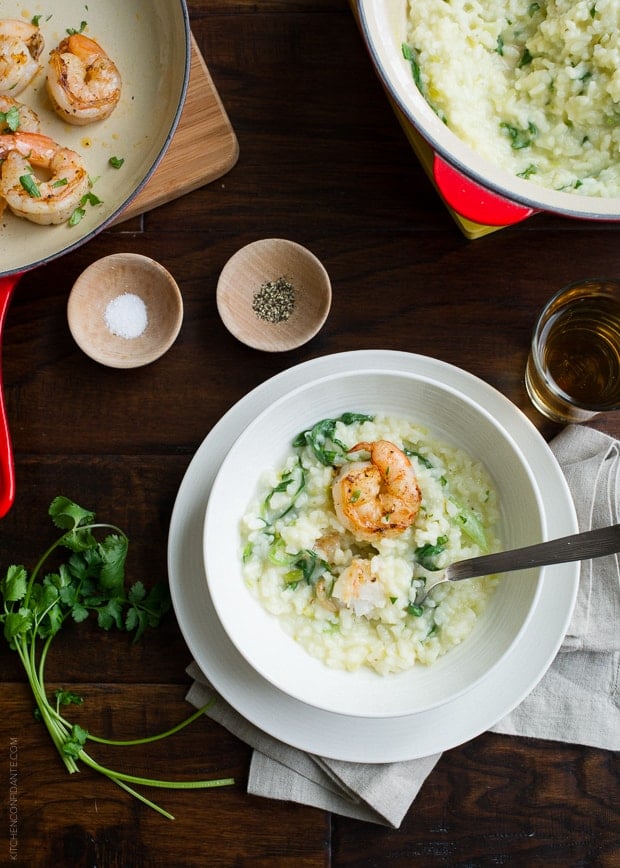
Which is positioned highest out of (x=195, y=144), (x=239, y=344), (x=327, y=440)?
(x=195, y=144)

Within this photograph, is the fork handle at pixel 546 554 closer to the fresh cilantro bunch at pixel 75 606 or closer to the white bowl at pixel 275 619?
the white bowl at pixel 275 619

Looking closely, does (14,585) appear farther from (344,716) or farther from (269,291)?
(269,291)

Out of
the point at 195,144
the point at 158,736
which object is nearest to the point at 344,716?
the point at 158,736

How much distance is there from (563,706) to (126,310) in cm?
168

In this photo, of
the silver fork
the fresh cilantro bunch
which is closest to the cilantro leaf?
the fresh cilantro bunch

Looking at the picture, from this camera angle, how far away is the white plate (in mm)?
2066

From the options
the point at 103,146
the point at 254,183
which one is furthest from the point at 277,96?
the point at 103,146

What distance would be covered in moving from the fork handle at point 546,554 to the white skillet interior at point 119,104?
1371 mm

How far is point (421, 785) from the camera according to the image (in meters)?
2.22

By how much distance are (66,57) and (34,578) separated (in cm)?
145

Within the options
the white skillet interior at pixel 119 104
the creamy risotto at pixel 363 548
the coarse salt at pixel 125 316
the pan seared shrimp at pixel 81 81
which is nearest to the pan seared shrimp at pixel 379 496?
the creamy risotto at pixel 363 548

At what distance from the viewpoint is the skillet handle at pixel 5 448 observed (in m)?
2.19

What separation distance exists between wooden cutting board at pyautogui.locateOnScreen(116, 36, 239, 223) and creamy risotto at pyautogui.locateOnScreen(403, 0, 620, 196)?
579 millimetres

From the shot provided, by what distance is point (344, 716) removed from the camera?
2.07 m
